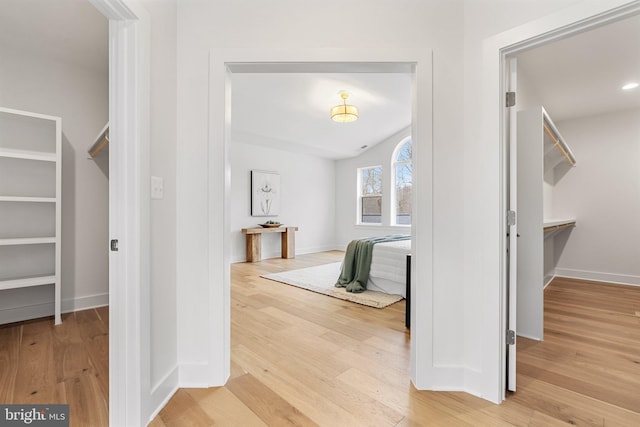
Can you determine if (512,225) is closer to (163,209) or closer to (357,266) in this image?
(163,209)

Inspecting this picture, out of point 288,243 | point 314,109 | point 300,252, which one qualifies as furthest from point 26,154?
point 300,252

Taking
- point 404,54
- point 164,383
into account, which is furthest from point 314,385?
point 404,54

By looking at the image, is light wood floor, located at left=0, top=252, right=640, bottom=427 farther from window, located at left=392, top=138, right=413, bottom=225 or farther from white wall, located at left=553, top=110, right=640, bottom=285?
window, located at left=392, top=138, right=413, bottom=225

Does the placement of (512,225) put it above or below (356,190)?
below

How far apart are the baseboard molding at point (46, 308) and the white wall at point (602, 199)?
6.42 metres

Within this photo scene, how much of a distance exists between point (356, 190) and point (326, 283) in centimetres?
406

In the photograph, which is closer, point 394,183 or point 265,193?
point 265,193

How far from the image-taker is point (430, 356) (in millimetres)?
1662

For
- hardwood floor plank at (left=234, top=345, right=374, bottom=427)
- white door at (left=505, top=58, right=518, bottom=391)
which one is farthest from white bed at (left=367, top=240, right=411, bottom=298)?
hardwood floor plank at (left=234, top=345, right=374, bottom=427)

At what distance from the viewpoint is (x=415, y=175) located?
1686 mm

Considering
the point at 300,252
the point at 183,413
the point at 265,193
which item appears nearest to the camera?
the point at 183,413

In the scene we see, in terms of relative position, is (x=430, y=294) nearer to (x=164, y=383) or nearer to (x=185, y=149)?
(x=164, y=383)

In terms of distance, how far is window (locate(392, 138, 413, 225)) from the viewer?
6.87 metres

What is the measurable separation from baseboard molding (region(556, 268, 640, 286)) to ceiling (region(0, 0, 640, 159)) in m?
2.36
